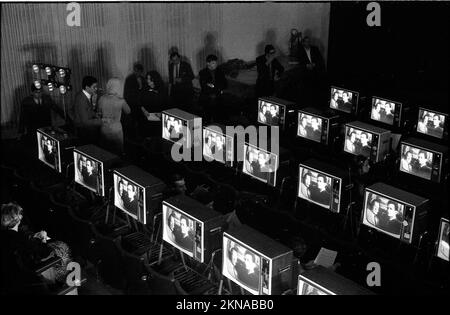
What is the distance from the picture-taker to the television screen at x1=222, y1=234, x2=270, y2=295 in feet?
13.8

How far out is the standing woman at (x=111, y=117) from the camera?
7387 mm

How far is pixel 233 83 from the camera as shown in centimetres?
1154

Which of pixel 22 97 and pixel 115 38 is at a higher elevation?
pixel 115 38

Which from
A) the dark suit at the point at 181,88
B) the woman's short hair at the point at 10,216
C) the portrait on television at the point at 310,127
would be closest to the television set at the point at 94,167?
the woman's short hair at the point at 10,216

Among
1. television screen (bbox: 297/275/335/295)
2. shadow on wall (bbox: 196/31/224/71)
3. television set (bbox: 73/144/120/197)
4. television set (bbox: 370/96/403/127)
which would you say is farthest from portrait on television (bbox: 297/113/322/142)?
television screen (bbox: 297/275/335/295)

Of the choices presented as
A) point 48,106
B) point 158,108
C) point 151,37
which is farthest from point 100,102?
point 151,37

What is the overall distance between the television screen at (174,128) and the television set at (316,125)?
1.75 meters

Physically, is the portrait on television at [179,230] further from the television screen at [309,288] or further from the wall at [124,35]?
the wall at [124,35]

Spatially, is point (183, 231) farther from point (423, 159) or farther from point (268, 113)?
point (268, 113)

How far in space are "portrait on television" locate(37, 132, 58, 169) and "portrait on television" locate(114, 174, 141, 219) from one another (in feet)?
4.67

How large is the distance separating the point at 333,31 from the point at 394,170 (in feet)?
22.9

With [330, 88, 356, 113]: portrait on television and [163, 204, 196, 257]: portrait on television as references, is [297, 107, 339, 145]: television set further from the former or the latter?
[163, 204, 196, 257]: portrait on television
